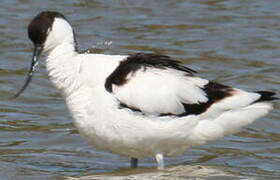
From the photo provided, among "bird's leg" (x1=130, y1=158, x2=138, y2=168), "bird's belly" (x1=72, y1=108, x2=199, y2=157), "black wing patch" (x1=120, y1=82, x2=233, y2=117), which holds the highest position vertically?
"black wing patch" (x1=120, y1=82, x2=233, y2=117)

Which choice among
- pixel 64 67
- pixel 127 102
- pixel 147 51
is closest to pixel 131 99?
pixel 127 102

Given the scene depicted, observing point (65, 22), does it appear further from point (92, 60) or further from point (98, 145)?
point (98, 145)

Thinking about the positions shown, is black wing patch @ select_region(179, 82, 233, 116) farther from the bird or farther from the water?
the water

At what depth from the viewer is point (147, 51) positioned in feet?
Answer: 43.8

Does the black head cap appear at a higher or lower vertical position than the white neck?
higher

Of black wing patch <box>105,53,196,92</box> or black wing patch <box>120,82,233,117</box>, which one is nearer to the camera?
black wing patch <box>105,53,196,92</box>

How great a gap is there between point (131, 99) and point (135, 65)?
0.36 metres

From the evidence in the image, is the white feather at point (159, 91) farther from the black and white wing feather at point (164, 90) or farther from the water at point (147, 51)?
the water at point (147, 51)

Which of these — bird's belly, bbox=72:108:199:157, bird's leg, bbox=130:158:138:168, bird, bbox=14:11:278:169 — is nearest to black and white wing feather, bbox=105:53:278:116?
bird, bbox=14:11:278:169

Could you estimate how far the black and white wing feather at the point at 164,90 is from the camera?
804 cm

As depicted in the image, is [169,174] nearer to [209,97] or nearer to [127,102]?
[209,97]

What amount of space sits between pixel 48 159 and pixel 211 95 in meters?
1.96

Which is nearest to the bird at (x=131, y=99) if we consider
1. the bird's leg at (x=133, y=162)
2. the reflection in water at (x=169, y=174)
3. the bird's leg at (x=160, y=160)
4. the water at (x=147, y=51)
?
the bird's leg at (x=160, y=160)

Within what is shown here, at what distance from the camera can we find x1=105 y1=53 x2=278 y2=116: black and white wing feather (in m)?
8.04
